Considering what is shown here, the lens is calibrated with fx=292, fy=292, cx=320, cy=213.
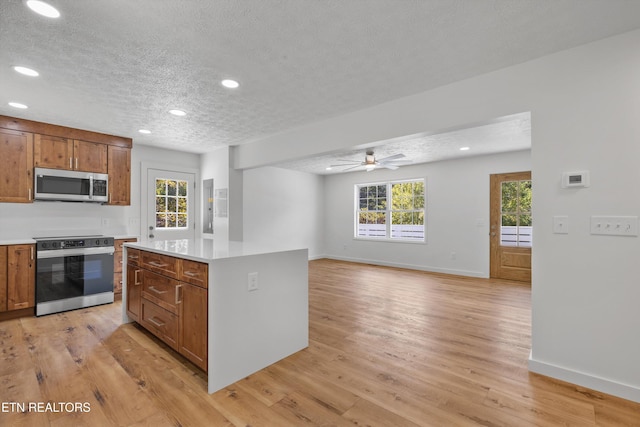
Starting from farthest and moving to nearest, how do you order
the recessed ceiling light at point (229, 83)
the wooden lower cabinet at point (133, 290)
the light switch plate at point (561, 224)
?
the wooden lower cabinet at point (133, 290) → the recessed ceiling light at point (229, 83) → the light switch plate at point (561, 224)

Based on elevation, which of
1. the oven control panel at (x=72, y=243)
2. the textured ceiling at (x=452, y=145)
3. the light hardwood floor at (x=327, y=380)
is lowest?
the light hardwood floor at (x=327, y=380)

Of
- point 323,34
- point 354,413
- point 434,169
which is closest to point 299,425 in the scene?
point 354,413

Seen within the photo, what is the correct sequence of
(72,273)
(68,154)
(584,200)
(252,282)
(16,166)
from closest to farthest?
(584,200) < (252,282) < (16,166) < (72,273) < (68,154)

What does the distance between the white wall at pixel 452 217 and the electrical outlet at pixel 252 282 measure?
206 inches

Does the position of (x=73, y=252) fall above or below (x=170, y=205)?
below

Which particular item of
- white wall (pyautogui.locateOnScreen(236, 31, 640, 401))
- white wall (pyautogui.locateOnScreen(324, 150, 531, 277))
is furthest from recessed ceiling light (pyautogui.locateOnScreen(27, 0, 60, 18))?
white wall (pyautogui.locateOnScreen(324, 150, 531, 277))

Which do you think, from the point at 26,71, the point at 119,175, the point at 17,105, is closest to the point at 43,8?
the point at 26,71

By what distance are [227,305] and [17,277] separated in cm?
334

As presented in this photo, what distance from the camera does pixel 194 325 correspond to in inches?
87.9

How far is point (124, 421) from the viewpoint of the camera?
176 centimetres

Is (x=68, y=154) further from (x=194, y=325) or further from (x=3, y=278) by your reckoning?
(x=194, y=325)

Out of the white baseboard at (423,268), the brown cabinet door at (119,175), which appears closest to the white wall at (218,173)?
the brown cabinet door at (119,175)

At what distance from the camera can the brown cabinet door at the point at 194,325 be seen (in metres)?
2.13

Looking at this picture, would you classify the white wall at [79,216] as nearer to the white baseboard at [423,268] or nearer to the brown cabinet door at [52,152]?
the brown cabinet door at [52,152]
